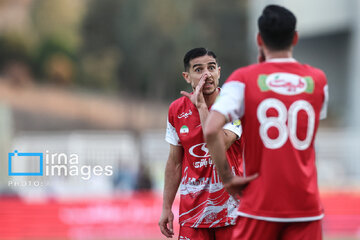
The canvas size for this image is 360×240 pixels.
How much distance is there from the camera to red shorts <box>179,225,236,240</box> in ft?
17.2

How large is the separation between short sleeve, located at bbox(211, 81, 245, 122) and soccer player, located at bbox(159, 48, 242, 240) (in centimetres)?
108

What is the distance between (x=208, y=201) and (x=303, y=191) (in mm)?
1396

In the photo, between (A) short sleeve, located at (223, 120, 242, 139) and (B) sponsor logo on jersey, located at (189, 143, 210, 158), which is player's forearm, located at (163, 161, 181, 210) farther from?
(A) short sleeve, located at (223, 120, 242, 139)

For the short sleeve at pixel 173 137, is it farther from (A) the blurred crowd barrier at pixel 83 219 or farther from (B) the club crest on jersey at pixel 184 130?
(A) the blurred crowd barrier at pixel 83 219

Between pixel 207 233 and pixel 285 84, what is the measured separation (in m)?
1.75

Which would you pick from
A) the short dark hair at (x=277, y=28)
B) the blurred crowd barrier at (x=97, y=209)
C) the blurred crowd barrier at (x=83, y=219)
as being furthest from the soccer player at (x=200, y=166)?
the blurred crowd barrier at (x=83, y=219)

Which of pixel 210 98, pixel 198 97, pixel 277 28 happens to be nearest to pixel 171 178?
pixel 210 98

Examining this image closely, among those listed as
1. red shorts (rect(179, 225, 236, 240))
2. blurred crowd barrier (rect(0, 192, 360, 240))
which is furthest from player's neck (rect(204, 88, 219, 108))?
blurred crowd barrier (rect(0, 192, 360, 240))

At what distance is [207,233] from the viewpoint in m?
5.31

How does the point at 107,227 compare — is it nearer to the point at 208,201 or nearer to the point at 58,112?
the point at 208,201

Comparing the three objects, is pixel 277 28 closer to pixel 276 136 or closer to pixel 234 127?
pixel 276 136

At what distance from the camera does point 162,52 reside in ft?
156

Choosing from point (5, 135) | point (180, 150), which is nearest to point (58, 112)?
point (5, 135)

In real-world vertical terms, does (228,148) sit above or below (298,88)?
below
